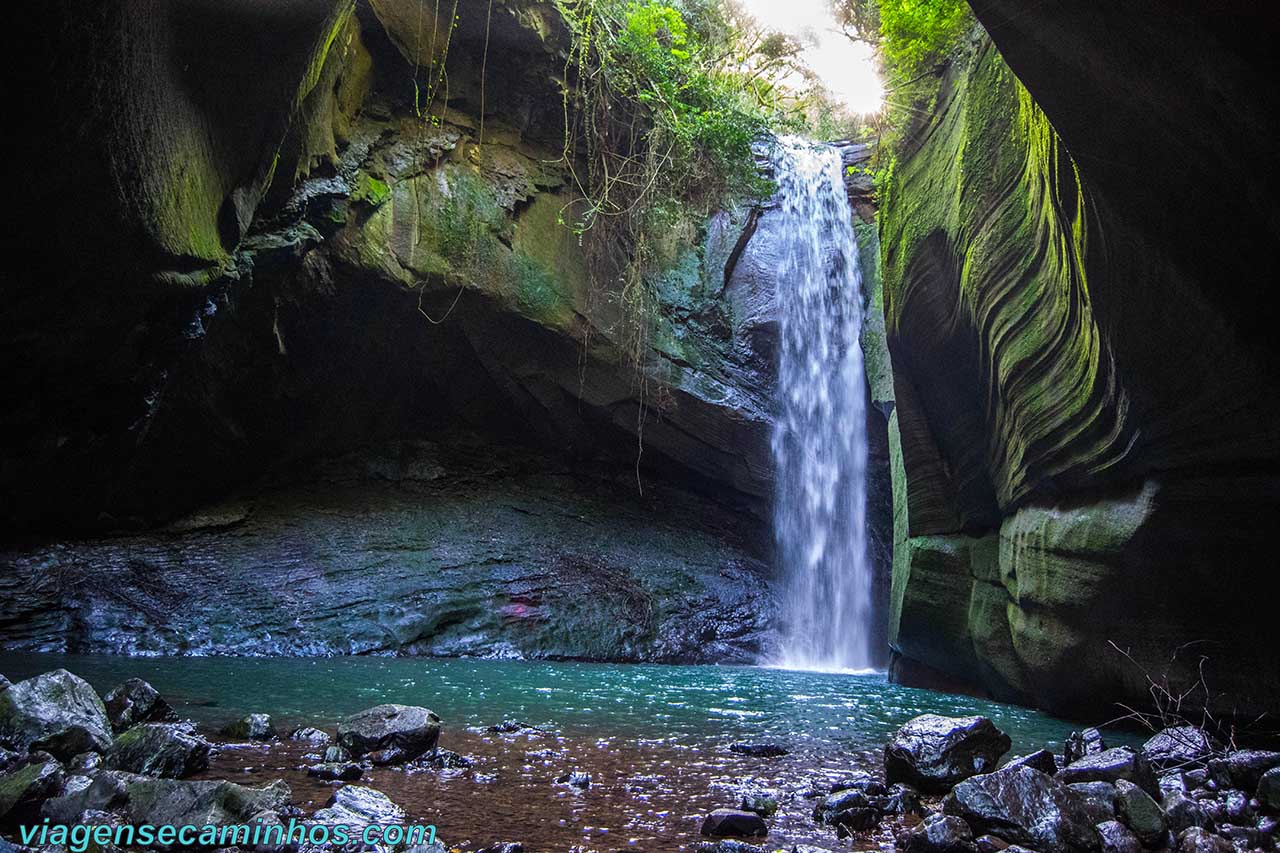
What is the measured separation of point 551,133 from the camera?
36.8 feet

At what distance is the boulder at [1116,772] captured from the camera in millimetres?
2564

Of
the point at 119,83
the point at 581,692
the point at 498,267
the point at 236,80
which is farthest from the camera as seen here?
the point at 498,267

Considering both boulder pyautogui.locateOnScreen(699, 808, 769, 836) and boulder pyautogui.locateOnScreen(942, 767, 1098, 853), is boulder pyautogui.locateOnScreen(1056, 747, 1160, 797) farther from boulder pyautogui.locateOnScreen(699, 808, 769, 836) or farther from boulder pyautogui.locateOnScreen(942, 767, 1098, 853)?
boulder pyautogui.locateOnScreen(699, 808, 769, 836)

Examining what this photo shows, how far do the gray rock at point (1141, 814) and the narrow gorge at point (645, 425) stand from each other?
0.03 meters

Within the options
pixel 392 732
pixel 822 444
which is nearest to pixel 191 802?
pixel 392 732

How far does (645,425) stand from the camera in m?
11.5

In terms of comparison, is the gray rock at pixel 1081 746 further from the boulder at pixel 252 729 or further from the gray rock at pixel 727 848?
the boulder at pixel 252 729

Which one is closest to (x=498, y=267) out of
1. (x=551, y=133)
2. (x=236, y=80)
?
(x=551, y=133)

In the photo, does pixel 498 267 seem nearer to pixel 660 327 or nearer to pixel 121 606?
pixel 660 327

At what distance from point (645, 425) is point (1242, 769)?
9.03 meters

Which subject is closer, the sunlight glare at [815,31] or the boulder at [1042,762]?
the boulder at [1042,762]

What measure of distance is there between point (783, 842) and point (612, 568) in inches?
349

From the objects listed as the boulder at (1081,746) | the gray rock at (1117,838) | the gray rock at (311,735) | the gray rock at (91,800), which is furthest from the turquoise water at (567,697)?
the gray rock at (91,800)

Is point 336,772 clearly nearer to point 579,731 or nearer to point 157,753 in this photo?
point 157,753
